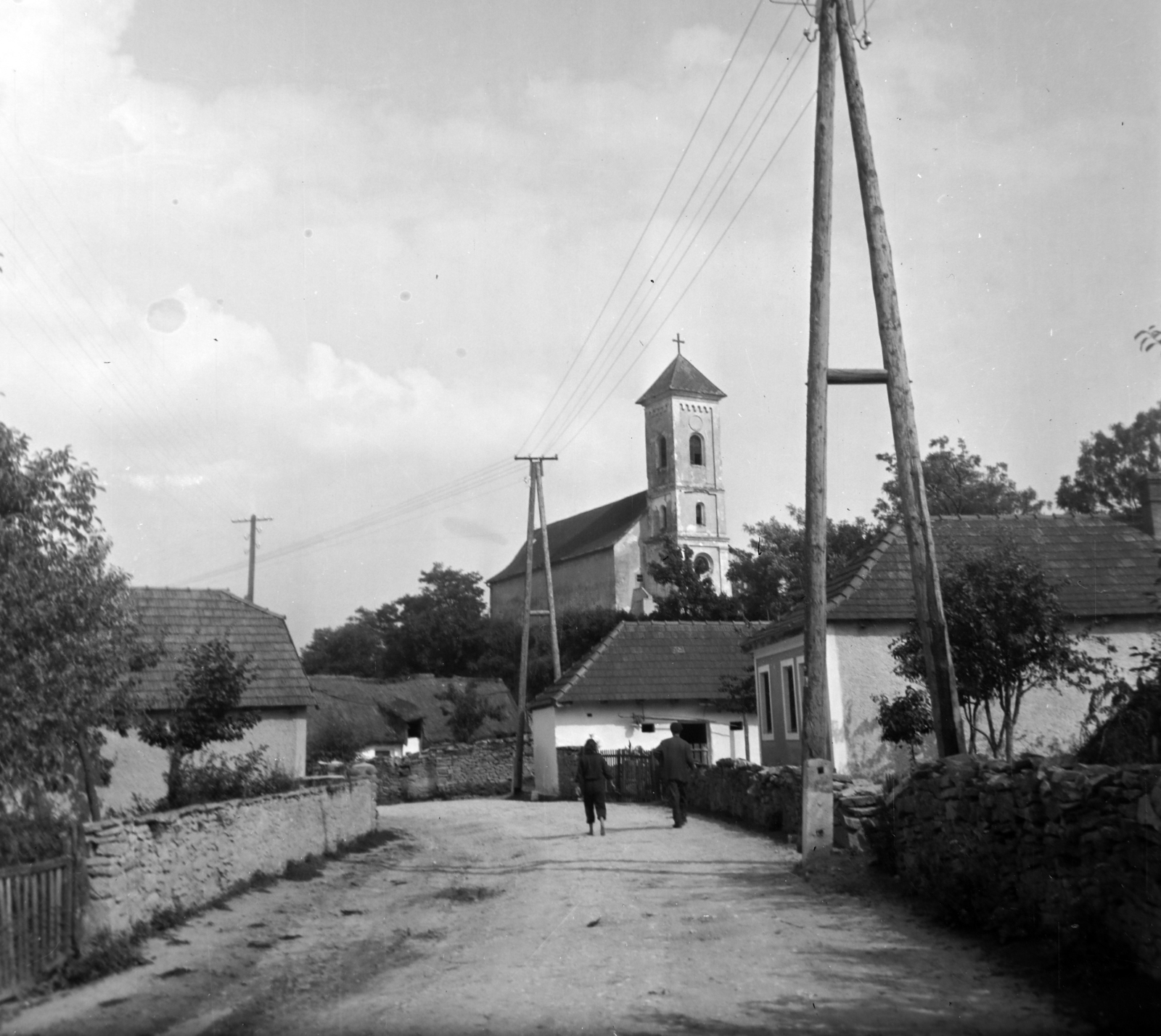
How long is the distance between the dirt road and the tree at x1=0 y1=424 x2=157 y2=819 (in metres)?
2.15

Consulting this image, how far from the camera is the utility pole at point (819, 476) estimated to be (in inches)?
539

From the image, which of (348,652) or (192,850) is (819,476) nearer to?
(192,850)

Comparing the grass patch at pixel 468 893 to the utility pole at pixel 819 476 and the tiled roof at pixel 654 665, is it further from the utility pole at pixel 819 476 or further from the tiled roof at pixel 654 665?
the tiled roof at pixel 654 665

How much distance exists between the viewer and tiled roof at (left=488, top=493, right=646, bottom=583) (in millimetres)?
94000

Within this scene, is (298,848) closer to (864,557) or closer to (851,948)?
(851,948)

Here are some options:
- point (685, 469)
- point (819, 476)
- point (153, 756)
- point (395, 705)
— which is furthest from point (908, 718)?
point (685, 469)

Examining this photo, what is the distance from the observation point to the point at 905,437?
1302cm

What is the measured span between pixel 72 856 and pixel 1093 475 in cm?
4910

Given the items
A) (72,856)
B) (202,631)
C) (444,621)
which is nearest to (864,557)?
(202,631)

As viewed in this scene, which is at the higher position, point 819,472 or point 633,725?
point 819,472

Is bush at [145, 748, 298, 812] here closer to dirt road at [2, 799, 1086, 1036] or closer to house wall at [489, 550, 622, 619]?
dirt road at [2, 799, 1086, 1036]

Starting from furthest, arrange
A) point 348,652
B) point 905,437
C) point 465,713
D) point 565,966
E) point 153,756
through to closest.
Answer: point 348,652 → point 465,713 → point 153,756 → point 905,437 → point 565,966

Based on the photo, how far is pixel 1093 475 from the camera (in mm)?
50688

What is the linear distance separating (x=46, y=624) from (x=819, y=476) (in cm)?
857
